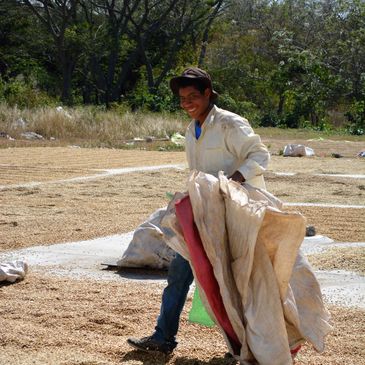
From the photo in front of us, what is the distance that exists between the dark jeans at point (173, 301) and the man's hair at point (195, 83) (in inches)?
35.4

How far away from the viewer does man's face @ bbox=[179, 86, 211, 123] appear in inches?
199

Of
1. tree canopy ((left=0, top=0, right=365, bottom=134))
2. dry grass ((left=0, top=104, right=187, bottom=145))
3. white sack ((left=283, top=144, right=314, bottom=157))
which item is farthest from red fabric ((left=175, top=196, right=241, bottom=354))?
tree canopy ((left=0, top=0, right=365, bottom=134))

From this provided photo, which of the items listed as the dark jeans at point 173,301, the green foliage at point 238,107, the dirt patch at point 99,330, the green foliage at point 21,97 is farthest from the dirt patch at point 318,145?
the dark jeans at point 173,301

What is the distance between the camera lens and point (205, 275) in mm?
4559

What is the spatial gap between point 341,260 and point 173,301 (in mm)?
3267

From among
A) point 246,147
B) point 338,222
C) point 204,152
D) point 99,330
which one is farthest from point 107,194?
point 246,147

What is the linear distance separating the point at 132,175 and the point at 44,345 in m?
11.2

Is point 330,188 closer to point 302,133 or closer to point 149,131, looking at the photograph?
point 149,131

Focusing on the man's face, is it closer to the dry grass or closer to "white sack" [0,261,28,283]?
"white sack" [0,261,28,283]

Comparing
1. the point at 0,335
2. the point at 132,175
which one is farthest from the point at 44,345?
the point at 132,175

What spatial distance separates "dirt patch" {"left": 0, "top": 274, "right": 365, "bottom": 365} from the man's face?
1.30 m

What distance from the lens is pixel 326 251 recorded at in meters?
8.60

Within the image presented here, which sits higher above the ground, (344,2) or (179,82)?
(344,2)

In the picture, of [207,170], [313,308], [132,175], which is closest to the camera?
[313,308]
